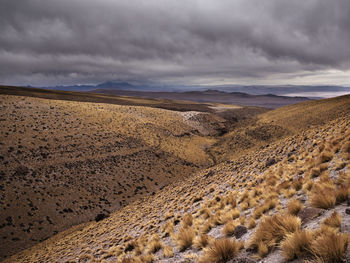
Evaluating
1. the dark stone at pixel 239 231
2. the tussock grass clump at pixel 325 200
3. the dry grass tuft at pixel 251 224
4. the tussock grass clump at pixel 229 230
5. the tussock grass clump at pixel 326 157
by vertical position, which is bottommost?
the tussock grass clump at pixel 229 230

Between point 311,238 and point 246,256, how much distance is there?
1299 millimetres

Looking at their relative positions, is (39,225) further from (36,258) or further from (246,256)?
(246,256)

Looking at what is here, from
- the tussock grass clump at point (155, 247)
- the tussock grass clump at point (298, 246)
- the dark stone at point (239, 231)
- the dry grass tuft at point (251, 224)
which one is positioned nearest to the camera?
the tussock grass clump at point (298, 246)

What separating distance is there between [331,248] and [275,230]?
1.21 metres

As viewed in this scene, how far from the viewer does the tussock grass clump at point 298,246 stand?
2701 millimetres

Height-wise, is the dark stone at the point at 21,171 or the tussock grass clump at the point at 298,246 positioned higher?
the tussock grass clump at the point at 298,246

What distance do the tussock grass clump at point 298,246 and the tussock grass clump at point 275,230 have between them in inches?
13.9

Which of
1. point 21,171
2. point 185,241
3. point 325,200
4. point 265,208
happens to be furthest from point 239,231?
point 21,171

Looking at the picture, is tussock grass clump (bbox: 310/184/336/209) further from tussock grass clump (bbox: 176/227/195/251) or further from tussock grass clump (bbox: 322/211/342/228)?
tussock grass clump (bbox: 176/227/195/251)

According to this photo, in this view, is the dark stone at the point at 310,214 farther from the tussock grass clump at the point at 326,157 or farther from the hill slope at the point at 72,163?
the hill slope at the point at 72,163

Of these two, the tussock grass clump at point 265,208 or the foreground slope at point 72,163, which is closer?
the tussock grass clump at point 265,208

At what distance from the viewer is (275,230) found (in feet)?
11.3

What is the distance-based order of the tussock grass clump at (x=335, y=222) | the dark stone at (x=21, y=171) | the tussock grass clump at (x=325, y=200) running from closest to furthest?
1. the tussock grass clump at (x=335, y=222)
2. the tussock grass clump at (x=325, y=200)
3. the dark stone at (x=21, y=171)

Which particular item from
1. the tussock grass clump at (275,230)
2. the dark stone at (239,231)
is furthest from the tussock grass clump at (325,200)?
the dark stone at (239,231)
